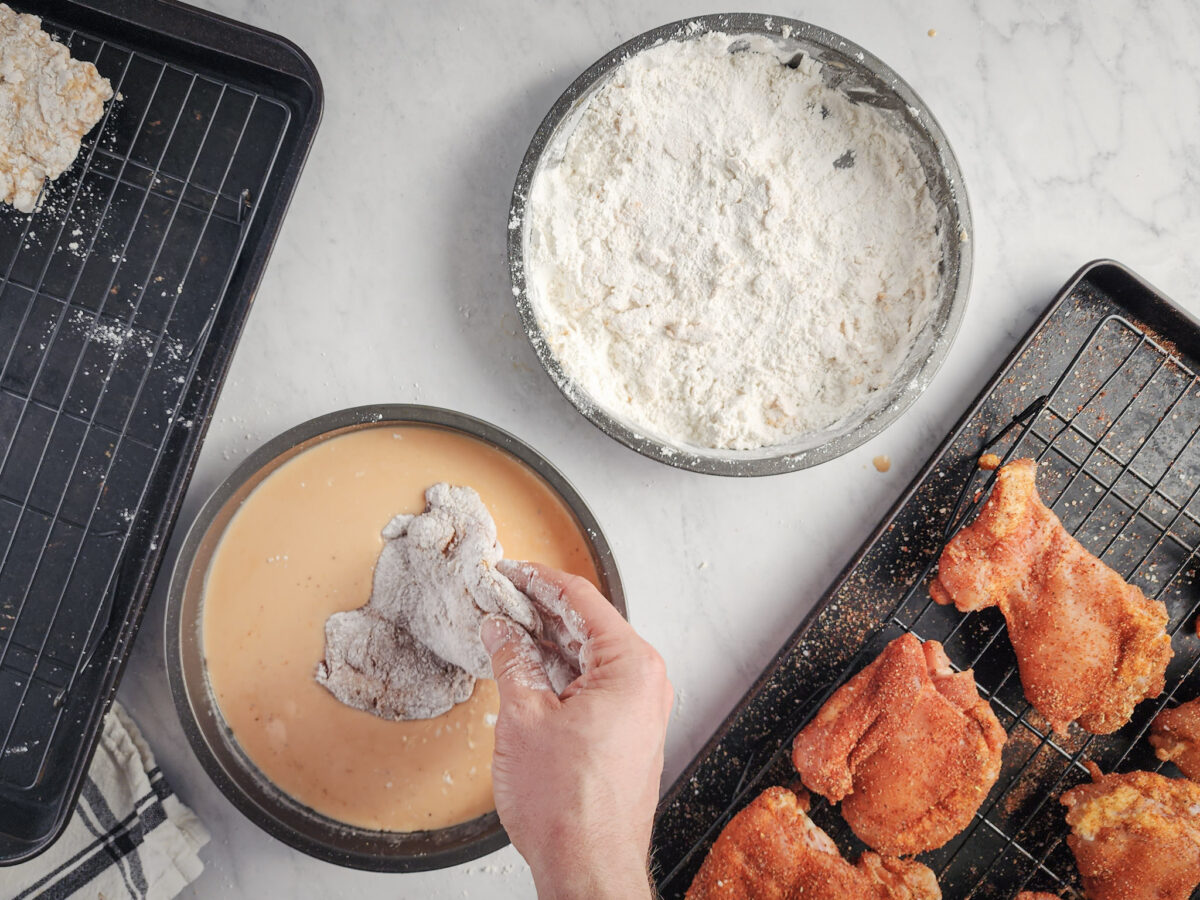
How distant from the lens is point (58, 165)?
1583mm

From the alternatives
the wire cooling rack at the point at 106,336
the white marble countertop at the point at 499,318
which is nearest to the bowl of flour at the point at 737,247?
the white marble countertop at the point at 499,318

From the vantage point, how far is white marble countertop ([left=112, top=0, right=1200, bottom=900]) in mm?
1729

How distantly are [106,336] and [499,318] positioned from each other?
0.81 meters

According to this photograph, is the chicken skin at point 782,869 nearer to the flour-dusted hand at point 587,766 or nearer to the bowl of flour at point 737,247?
the flour-dusted hand at point 587,766

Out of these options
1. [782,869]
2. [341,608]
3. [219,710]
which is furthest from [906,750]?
[219,710]

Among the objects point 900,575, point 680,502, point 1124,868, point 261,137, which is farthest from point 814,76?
point 1124,868

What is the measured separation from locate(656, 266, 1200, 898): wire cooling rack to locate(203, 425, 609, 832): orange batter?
50cm

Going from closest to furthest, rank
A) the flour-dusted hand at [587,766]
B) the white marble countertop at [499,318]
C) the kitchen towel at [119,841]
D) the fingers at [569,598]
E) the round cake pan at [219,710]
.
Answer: the flour-dusted hand at [587,766] → the fingers at [569,598] → the round cake pan at [219,710] → the kitchen towel at [119,841] → the white marble countertop at [499,318]

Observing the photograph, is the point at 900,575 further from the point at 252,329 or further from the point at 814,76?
the point at 252,329

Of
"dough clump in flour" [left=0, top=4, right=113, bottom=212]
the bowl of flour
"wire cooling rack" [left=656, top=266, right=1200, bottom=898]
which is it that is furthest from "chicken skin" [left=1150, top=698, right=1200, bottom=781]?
"dough clump in flour" [left=0, top=4, right=113, bottom=212]

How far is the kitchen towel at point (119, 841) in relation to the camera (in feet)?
5.30

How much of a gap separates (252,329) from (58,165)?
0.47 m

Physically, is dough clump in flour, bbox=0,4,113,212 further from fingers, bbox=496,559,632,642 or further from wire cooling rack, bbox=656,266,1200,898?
wire cooling rack, bbox=656,266,1200,898

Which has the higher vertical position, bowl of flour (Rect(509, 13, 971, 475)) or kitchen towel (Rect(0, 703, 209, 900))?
bowl of flour (Rect(509, 13, 971, 475))
